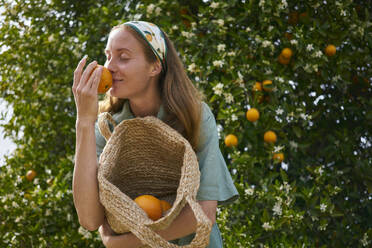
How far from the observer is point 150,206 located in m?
1.21

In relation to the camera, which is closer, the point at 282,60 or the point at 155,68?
the point at 155,68

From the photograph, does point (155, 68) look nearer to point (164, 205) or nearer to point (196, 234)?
point (164, 205)

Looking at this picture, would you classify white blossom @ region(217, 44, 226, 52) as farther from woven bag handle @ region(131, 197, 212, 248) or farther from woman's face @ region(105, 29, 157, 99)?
woven bag handle @ region(131, 197, 212, 248)

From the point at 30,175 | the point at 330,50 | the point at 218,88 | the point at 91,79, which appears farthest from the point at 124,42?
the point at 30,175

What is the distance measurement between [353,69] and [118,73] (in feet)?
5.88

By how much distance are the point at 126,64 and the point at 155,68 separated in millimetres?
107

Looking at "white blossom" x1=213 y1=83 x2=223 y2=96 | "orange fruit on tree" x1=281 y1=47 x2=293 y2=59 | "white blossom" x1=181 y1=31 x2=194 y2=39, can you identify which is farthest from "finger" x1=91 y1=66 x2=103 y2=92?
"orange fruit on tree" x1=281 y1=47 x2=293 y2=59

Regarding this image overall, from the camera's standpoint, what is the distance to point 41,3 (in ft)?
10.2

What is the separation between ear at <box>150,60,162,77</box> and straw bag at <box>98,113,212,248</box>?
0.16 m

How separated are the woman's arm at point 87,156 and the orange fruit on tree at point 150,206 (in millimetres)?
110

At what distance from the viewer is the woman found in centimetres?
122

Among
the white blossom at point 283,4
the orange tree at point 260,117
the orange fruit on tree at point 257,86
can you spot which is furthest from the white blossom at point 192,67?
the white blossom at point 283,4

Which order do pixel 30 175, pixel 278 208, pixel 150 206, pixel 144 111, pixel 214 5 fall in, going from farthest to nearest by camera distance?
1. pixel 30 175
2. pixel 214 5
3. pixel 278 208
4. pixel 144 111
5. pixel 150 206

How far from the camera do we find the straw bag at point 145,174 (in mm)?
1091
